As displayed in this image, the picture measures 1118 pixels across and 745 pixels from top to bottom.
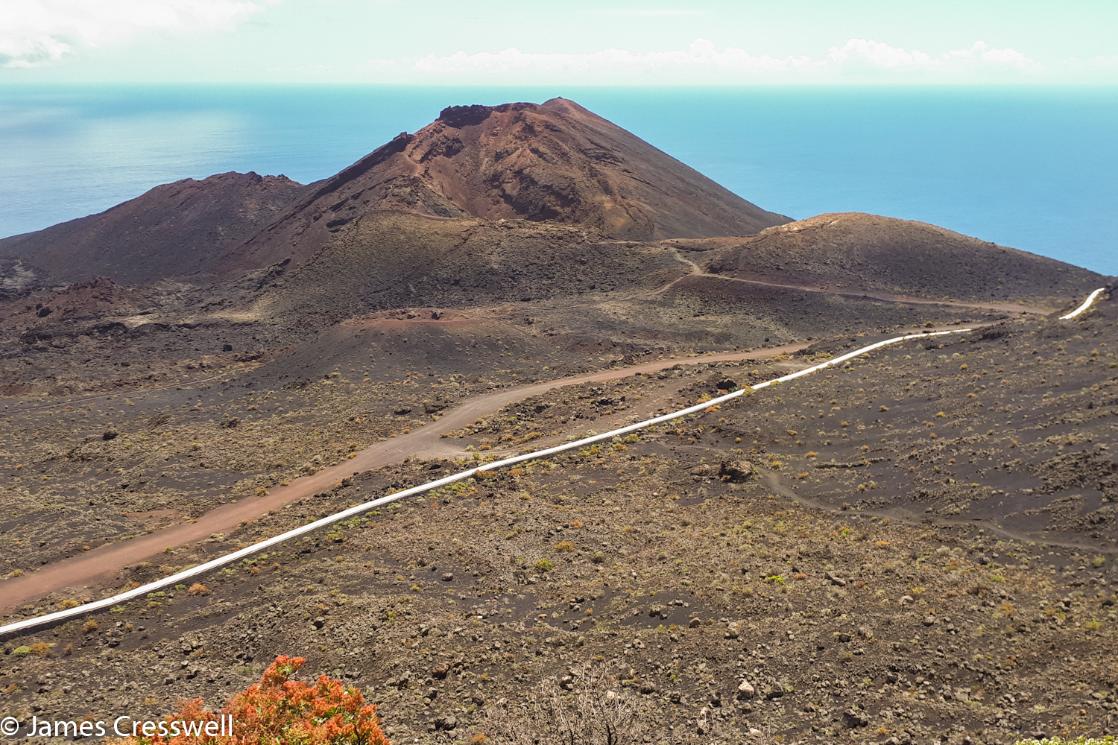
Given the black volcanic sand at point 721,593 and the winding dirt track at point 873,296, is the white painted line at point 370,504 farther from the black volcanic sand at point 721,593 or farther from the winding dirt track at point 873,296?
the winding dirt track at point 873,296

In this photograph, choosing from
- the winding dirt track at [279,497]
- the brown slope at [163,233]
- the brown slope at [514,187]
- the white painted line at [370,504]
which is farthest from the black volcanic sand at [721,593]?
the brown slope at [163,233]

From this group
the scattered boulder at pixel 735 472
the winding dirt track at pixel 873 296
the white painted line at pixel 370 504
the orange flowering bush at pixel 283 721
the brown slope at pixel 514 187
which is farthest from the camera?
the brown slope at pixel 514 187

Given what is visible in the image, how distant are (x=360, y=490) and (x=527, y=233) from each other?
1677 inches

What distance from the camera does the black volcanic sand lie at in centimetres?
1455

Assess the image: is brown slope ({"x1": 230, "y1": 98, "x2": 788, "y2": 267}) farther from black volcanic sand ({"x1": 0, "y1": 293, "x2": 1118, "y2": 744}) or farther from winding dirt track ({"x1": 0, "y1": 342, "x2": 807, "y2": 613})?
black volcanic sand ({"x1": 0, "y1": 293, "x2": 1118, "y2": 744})

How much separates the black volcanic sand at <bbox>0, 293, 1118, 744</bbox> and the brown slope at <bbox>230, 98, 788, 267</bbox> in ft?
152

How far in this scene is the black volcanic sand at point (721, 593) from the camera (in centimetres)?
1455

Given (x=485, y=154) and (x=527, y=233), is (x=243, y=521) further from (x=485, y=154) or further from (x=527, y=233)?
(x=485, y=154)

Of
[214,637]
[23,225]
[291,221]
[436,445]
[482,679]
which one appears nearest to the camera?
[482,679]

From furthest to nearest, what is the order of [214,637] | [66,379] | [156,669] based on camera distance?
[66,379], [214,637], [156,669]

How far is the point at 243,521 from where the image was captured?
2708cm

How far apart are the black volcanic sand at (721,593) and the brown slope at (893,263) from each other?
28.1m

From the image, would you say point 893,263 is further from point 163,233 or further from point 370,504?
point 163,233

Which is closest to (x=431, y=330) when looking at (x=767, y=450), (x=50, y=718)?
(x=767, y=450)
